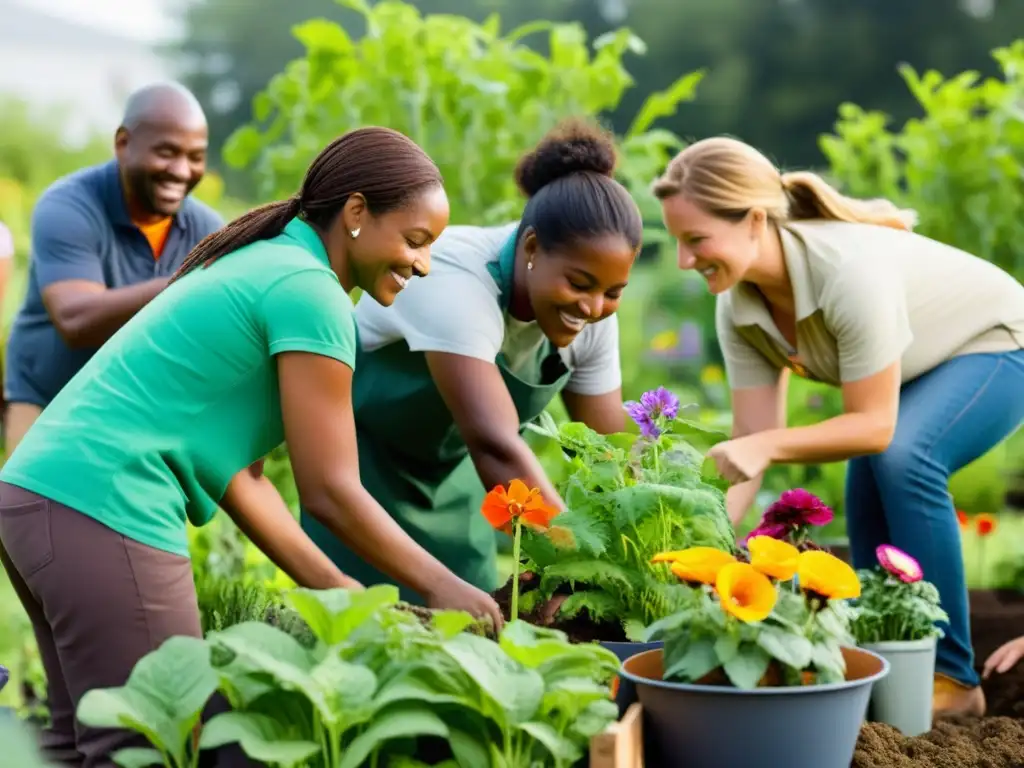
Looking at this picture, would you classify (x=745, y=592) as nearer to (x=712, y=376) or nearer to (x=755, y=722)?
(x=755, y=722)

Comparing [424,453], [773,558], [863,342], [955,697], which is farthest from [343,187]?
[955,697]

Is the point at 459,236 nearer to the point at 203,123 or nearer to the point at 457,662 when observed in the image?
the point at 203,123

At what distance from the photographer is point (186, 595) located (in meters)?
2.06

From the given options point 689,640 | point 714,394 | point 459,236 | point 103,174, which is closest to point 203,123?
point 103,174

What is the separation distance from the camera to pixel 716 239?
10.4ft

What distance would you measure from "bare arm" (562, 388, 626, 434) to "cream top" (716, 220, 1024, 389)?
39cm

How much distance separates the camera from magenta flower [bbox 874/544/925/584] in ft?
9.88

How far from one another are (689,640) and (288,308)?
0.77 meters

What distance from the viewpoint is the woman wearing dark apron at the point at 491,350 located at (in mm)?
2771

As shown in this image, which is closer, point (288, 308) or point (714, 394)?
point (288, 308)

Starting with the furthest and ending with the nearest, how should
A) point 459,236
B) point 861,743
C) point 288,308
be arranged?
point 459,236 → point 861,743 → point 288,308

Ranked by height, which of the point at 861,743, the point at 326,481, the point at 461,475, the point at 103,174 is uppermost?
the point at 103,174

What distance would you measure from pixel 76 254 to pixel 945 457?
2.23 m

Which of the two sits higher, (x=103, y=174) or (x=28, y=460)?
(x=103, y=174)
